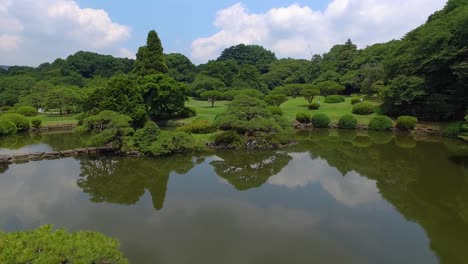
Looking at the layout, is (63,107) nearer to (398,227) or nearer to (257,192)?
(257,192)

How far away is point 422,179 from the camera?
1399 centimetres

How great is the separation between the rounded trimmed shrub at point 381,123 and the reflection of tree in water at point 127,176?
52.1ft

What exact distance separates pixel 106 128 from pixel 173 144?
3.52m

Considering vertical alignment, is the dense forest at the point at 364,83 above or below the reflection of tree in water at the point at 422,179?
above

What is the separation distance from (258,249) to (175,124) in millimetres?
20385

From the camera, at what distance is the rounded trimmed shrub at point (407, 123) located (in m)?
25.1

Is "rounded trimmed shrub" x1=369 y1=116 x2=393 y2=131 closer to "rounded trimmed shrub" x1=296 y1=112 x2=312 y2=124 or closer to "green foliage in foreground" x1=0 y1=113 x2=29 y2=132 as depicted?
"rounded trimmed shrub" x1=296 y1=112 x2=312 y2=124

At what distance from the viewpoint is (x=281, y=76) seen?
58.5 meters

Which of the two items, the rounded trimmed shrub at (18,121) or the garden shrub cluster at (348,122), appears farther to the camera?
the garden shrub cluster at (348,122)

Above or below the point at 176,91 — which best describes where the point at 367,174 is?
below

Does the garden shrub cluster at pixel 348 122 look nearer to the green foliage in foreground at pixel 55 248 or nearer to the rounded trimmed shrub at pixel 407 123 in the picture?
the rounded trimmed shrub at pixel 407 123

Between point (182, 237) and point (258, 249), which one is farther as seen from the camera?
point (182, 237)

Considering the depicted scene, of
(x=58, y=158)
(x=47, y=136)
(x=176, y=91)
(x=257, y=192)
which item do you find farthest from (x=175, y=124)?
(x=257, y=192)

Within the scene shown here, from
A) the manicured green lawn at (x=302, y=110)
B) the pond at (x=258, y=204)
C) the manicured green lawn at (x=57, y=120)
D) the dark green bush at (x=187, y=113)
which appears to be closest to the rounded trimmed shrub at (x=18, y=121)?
the manicured green lawn at (x=57, y=120)
